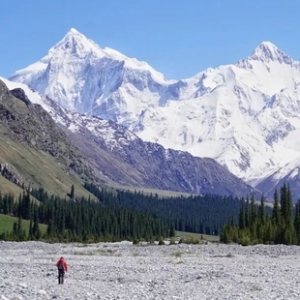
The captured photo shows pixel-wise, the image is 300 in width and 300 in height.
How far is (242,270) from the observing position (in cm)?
6306

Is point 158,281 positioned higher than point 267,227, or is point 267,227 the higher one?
point 267,227

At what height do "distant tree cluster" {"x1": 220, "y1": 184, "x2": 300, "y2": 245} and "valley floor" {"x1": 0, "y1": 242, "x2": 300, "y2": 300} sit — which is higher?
"distant tree cluster" {"x1": 220, "y1": 184, "x2": 300, "y2": 245}

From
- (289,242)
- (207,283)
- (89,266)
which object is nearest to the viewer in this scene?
(207,283)

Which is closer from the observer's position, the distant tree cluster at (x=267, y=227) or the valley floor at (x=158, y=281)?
the valley floor at (x=158, y=281)

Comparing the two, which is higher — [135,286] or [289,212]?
[289,212]

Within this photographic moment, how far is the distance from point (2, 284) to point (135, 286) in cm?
887

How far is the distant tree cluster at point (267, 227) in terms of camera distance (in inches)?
5032

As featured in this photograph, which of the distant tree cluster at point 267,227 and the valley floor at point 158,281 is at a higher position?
the distant tree cluster at point 267,227

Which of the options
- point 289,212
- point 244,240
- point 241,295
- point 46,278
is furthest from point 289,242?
point 241,295

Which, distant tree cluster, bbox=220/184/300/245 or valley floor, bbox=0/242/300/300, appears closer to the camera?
valley floor, bbox=0/242/300/300

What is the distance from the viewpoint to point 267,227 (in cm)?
13600

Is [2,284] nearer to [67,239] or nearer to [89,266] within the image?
[89,266]

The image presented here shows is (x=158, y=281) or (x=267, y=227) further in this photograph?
(x=267, y=227)

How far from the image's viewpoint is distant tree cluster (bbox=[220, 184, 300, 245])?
127812 millimetres
